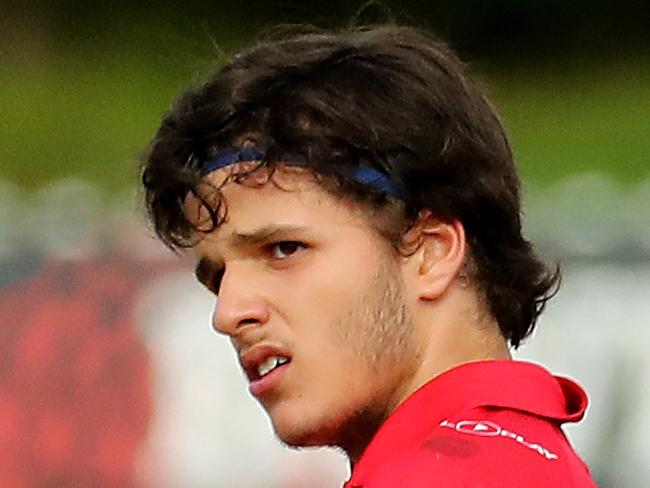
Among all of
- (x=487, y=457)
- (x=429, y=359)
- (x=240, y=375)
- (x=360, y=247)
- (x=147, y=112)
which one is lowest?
(x=487, y=457)

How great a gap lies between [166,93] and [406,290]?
10.3ft

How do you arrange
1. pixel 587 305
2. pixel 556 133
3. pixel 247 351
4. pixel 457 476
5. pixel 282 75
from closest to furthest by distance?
pixel 457 476
pixel 247 351
pixel 282 75
pixel 587 305
pixel 556 133

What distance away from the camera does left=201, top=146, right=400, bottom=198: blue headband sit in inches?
62.8

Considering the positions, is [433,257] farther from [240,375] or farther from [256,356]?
[240,375]

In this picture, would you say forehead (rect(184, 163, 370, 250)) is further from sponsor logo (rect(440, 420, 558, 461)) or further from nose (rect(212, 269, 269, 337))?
sponsor logo (rect(440, 420, 558, 461))

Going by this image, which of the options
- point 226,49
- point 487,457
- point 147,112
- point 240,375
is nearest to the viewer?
point 487,457

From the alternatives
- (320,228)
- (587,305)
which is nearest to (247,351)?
(320,228)

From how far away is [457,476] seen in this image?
4.28 ft

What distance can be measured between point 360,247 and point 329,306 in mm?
69

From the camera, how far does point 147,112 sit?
15.2ft

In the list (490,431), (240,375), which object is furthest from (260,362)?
(240,375)

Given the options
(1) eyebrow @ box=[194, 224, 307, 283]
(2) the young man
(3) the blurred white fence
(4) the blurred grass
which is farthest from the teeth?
(4) the blurred grass

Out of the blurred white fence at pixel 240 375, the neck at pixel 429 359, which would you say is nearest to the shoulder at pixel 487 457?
the neck at pixel 429 359

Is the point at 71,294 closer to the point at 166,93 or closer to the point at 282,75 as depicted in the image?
the point at 166,93
